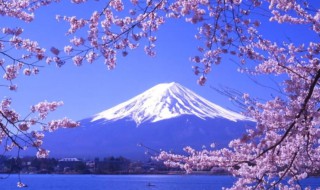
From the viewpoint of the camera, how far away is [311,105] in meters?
3.61

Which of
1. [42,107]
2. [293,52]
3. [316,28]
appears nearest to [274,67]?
[293,52]

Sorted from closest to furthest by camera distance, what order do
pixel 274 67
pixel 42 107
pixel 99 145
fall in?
pixel 42 107
pixel 274 67
pixel 99 145

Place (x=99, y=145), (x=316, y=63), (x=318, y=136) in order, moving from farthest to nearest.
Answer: (x=99, y=145) → (x=316, y=63) → (x=318, y=136)

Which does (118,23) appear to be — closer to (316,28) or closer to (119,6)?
(119,6)

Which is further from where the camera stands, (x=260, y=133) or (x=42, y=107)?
(x=42, y=107)

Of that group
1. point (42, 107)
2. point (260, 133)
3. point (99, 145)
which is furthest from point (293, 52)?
point (99, 145)

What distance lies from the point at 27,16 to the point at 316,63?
2.17m

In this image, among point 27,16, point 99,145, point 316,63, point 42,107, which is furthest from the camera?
point 99,145

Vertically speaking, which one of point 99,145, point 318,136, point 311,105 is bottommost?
point 318,136

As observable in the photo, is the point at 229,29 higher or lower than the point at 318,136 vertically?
higher

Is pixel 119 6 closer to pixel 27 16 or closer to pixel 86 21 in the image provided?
pixel 86 21

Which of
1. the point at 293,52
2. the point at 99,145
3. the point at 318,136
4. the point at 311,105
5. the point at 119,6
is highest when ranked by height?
the point at 99,145

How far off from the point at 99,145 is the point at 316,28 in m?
103

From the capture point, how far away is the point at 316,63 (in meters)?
3.67
